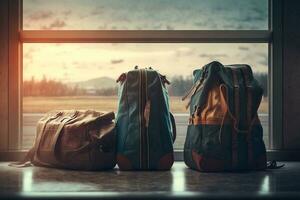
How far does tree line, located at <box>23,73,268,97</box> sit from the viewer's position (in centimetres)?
352

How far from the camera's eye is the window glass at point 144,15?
11.5ft

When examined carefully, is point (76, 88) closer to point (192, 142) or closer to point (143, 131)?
point (143, 131)

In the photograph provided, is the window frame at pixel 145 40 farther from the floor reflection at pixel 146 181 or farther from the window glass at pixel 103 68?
the floor reflection at pixel 146 181

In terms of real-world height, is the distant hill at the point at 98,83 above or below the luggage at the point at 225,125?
above

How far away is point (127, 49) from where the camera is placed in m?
3.51

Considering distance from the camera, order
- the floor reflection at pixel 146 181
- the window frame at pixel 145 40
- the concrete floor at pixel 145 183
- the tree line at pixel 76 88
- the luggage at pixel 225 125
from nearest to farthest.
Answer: the concrete floor at pixel 145 183 < the floor reflection at pixel 146 181 < the luggage at pixel 225 125 < the window frame at pixel 145 40 < the tree line at pixel 76 88

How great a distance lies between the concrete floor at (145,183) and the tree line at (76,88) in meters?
0.68

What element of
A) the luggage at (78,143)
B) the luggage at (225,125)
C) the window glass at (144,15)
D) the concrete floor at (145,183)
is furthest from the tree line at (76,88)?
the concrete floor at (145,183)

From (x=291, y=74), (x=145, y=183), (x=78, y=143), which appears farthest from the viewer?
(x=291, y=74)

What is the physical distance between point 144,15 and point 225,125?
1.11 m

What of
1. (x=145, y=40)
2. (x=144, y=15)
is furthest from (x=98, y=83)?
(x=144, y=15)

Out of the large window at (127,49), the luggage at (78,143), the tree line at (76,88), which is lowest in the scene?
the luggage at (78,143)

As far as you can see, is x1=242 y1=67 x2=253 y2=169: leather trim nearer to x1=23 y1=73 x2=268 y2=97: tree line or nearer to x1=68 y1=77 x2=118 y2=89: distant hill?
x1=23 y1=73 x2=268 y2=97: tree line

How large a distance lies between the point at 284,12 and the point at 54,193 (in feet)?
6.99
